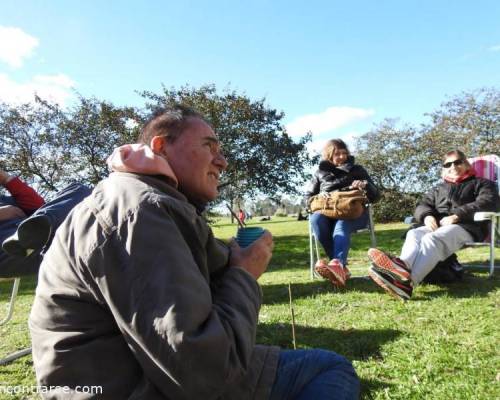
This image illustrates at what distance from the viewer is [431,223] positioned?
4660 millimetres

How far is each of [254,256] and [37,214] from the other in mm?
1993

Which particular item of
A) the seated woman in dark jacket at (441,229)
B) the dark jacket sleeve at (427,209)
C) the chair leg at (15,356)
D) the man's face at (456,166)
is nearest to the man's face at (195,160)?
the chair leg at (15,356)

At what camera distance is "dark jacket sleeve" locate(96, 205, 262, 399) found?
862mm

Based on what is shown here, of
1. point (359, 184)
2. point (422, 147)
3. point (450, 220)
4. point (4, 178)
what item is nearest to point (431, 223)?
point (450, 220)

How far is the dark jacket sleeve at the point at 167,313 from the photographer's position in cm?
86

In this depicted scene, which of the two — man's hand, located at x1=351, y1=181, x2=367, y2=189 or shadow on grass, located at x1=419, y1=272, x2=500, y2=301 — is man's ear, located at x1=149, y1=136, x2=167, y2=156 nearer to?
shadow on grass, located at x1=419, y1=272, x2=500, y2=301

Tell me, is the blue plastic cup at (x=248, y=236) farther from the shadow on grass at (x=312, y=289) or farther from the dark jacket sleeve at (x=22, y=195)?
the shadow on grass at (x=312, y=289)

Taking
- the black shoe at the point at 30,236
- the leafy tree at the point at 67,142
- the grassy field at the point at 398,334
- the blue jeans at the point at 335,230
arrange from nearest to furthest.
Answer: the grassy field at the point at 398,334, the black shoe at the point at 30,236, the blue jeans at the point at 335,230, the leafy tree at the point at 67,142

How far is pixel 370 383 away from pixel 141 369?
1733 mm

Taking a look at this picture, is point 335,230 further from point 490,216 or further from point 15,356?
point 15,356

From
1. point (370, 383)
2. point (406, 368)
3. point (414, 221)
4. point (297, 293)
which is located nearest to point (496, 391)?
point (406, 368)

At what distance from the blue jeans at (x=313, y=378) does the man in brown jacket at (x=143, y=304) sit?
18 mm

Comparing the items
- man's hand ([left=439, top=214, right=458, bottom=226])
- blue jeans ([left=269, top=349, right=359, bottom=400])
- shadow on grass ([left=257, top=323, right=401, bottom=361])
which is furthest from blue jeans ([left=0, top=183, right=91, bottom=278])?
man's hand ([left=439, top=214, right=458, bottom=226])

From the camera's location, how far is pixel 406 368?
7.91 feet
